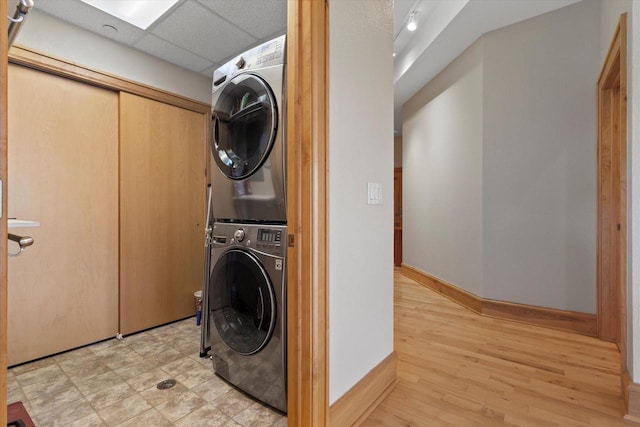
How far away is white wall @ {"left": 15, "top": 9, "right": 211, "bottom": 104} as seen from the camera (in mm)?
2100

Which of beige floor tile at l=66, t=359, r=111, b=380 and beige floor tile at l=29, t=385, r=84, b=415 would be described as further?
beige floor tile at l=66, t=359, r=111, b=380

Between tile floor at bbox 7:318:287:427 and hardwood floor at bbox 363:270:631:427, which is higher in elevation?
hardwood floor at bbox 363:270:631:427

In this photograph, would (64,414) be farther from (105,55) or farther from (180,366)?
(105,55)

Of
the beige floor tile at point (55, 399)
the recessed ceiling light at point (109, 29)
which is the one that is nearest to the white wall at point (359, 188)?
the beige floor tile at point (55, 399)

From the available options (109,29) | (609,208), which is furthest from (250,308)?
(609,208)

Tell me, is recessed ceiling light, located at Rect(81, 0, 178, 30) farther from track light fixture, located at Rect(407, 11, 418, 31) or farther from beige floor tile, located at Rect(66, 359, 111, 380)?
beige floor tile, located at Rect(66, 359, 111, 380)

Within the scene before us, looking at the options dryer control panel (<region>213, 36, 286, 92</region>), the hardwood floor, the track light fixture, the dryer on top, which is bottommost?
the hardwood floor

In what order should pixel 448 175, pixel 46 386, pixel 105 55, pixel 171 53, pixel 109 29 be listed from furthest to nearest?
pixel 448 175 → pixel 171 53 → pixel 105 55 → pixel 109 29 → pixel 46 386

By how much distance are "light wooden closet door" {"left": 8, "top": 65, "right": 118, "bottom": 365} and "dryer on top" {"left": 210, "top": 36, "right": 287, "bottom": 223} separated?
4.00 feet

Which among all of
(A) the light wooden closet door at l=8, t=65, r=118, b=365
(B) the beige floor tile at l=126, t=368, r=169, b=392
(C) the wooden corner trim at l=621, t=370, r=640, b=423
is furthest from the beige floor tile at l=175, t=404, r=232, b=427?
(C) the wooden corner trim at l=621, t=370, r=640, b=423

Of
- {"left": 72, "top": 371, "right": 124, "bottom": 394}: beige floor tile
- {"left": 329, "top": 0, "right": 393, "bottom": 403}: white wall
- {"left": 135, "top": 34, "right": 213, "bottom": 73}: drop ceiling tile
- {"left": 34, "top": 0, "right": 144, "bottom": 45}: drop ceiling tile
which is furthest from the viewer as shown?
{"left": 135, "top": 34, "right": 213, "bottom": 73}: drop ceiling tile

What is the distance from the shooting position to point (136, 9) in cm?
219

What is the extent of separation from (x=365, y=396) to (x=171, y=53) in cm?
303

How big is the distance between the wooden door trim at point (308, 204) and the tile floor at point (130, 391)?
0.45 metres
